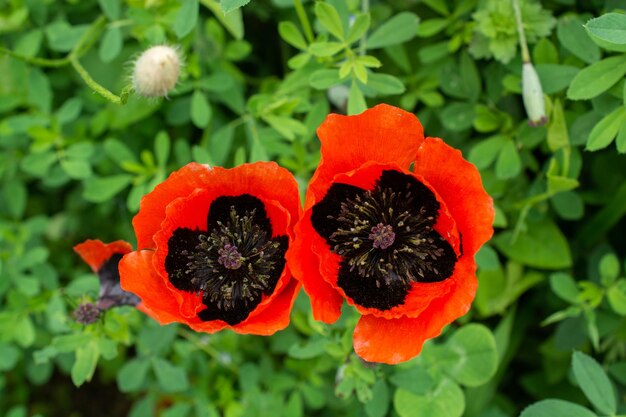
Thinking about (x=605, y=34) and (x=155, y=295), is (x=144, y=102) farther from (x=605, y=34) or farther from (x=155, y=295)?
(x=605, y=34)

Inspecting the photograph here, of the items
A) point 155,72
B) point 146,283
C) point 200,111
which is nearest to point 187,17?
point 155,72

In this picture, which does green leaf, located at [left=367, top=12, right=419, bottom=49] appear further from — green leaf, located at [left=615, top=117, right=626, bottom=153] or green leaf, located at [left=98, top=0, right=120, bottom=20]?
green leaf, located at [left=98, top=0, right=120, bottom=20]

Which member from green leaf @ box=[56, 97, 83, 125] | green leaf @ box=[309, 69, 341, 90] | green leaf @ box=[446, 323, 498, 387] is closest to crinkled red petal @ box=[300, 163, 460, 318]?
green leaf @ box=[309, 69, 341, 90]

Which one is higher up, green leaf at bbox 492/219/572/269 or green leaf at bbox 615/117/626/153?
green leaf at bbox 615/117/626/153

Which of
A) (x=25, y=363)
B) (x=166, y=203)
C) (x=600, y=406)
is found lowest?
(x=25, y=363)

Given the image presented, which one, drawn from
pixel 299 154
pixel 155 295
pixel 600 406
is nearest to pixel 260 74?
pixel 299 154

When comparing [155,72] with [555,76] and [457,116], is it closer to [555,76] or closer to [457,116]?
[457,116]
